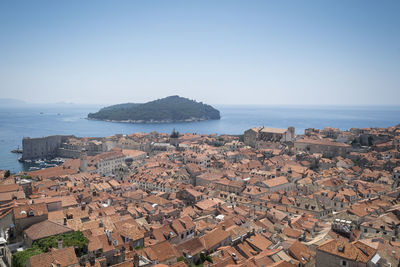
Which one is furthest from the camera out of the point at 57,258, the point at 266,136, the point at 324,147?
the point at 266,136

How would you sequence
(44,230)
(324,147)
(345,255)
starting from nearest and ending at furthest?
(345,255) → (44,230) → (324,147)

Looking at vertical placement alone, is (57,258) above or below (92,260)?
above

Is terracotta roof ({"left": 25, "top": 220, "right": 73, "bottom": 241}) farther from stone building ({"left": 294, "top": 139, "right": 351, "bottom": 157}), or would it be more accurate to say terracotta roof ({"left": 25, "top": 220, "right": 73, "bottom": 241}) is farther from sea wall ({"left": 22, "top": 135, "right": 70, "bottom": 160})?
sea wall ({"left": 22, "top": 135, "right": 70, "bottom": 160})

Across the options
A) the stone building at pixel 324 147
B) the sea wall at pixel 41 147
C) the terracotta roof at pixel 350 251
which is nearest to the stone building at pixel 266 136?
the stone building at pixel 324 147

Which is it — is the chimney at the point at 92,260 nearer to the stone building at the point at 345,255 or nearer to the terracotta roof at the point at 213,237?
the terracotta roof at the point at 213,237

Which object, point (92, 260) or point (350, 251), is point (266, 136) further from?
point (92, 260)

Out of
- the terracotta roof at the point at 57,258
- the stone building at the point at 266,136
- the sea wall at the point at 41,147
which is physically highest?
the terracotta roof at the point at 57,258

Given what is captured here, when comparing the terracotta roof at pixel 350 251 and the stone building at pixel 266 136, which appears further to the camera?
the stone building at pixel 266 136

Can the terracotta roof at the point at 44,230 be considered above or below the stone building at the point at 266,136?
above

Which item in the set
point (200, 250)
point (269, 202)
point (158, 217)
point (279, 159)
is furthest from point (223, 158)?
point (200, 250)

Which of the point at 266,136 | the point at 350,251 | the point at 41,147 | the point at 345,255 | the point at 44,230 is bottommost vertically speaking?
the point at 41,147

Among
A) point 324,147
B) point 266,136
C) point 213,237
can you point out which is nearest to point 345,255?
point 213,237
